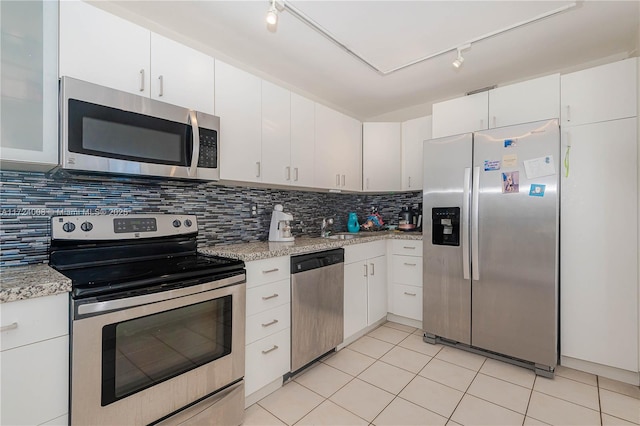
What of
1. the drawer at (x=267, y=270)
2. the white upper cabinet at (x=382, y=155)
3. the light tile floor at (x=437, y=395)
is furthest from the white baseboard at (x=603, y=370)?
the drawer at (x=267, y=270)

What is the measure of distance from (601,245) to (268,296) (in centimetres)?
231

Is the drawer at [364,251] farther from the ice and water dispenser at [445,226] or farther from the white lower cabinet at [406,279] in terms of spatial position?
the ice and water dispenser at [445,226]

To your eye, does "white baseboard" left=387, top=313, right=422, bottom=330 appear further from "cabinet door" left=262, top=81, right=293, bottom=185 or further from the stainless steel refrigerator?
"cabinet door" left=262, top=81, right=293, bottom=185

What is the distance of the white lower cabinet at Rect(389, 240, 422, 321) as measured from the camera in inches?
113

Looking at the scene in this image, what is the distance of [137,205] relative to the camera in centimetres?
183

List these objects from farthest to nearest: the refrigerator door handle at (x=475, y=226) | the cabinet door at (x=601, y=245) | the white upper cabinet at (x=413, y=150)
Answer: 1. the white upper cabinet at (x=413, y=150)
2. the refrigerator door handle at (x=475, y=226)
3. the cabinet door at (x=601, y=245)

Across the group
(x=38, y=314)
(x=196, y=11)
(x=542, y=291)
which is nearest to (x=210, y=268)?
(x=38, y=314)

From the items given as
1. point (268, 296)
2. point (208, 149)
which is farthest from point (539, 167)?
point (208, 149)

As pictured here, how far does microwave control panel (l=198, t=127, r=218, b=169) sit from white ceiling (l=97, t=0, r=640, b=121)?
0.80m

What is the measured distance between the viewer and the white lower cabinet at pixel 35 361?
0.97 m

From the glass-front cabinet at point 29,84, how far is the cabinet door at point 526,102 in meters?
2.90

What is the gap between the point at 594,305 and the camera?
2.06 metres

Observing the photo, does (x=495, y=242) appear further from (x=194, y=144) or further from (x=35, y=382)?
(x=35, y=382)

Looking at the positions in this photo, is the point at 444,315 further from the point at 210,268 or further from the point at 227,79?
the point at 227,79
